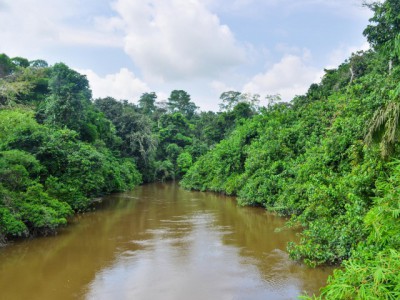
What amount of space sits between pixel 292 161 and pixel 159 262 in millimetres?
9247

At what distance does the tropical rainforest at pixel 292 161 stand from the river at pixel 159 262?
29.7 inches

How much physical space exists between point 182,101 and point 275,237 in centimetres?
4921

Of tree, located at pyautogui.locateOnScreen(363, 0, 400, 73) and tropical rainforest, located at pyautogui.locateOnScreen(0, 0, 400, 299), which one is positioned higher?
tree, located at pyautogui.locateOnScreen(363, 0, 400, 73)

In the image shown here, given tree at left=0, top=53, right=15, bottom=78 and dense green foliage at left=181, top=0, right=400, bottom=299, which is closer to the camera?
dense green foliage at left=181, top=0, right=400, bottom=299

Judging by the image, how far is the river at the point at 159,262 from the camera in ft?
26.5

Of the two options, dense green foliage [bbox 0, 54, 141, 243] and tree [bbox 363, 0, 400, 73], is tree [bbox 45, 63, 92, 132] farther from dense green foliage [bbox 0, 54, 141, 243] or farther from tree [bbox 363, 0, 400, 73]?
tree [bbox 363, 0, 400, 73]

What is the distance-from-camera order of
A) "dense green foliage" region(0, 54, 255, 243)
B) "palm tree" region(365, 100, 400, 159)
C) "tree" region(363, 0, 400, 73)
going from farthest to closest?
"tree" region(363, 0, 400, 73), "dense green foliage" region(0, 54, 255, 243), "palm tree" region(365, 100, 400, 159)

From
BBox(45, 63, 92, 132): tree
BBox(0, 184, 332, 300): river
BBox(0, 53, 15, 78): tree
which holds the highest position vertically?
BBox(0, 53, 15, 78): tree

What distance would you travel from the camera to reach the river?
8062 millimetres

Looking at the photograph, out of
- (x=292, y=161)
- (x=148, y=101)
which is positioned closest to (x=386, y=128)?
(x=292, y=161)

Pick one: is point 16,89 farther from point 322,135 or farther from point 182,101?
point 182,101

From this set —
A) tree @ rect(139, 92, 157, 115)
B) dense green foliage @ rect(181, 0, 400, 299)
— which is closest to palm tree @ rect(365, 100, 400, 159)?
dense green foliage @ rect(181, 0, 400, 299)

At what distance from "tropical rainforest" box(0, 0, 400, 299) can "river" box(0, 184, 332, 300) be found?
754mm

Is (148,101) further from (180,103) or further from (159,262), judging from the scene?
(159,262)
